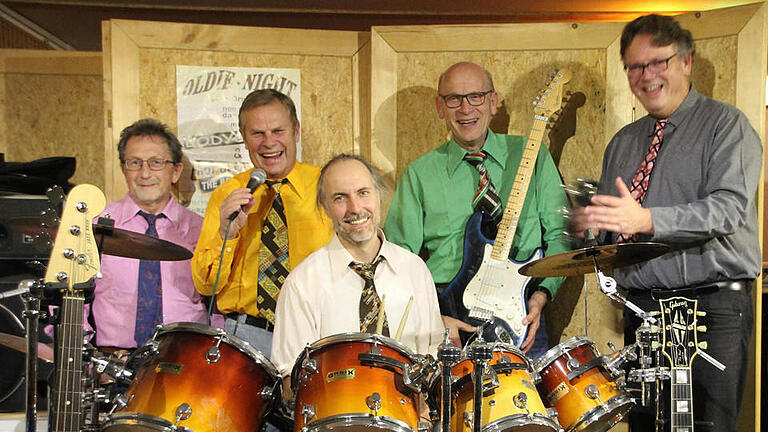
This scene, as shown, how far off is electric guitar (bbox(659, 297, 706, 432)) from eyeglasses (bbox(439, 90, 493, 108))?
1.28 metres

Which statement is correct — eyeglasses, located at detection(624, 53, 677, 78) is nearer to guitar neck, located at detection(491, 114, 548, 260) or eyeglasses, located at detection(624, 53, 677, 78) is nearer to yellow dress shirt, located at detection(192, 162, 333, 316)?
guitar neck, located at detection(491, 114, 548, 260)

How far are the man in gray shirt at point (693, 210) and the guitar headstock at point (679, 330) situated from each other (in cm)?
5

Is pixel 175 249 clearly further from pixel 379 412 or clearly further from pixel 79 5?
pixel 79 5

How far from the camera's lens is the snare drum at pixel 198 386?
7.82ft

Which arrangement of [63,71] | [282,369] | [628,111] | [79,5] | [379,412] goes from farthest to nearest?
[79,5] < [63,71] < [628,111] < [282,369] < [379,412]

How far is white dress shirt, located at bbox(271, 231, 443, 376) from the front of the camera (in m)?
2.82

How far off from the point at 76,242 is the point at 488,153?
6.77 feet

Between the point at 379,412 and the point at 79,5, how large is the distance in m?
4.78

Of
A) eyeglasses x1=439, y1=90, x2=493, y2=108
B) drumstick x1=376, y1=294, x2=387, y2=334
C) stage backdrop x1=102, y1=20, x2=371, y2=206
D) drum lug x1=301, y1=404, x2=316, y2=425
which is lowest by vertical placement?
drum lug x1=301, y1=404, x2=316, y2=425

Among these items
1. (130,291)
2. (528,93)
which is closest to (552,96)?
(528,93)

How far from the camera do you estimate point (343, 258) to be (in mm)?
2939

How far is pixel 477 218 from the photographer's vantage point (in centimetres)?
368

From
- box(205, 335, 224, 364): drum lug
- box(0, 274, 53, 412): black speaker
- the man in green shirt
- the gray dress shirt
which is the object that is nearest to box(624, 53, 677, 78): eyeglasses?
the gray dress shirt

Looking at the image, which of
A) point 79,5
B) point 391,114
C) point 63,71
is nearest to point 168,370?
point 391,114
